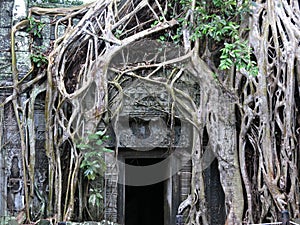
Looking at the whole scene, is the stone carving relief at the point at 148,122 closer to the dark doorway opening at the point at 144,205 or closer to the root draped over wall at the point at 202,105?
the root draped over wall at the point at 202,105

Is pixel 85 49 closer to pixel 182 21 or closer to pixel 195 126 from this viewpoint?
pixel 182 21

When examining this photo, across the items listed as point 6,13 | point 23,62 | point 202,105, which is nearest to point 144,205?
point 202,105

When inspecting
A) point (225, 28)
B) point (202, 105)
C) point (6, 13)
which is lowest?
point (202, 105)

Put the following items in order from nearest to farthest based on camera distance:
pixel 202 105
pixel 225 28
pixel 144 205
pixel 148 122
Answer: pixel 225 28 → pixel 202 105 → pixel 148 122 → pixel 144 205

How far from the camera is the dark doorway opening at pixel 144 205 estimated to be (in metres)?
7.58

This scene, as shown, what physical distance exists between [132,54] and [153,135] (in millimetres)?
863

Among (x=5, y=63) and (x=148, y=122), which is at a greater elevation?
(x=5, y=63)

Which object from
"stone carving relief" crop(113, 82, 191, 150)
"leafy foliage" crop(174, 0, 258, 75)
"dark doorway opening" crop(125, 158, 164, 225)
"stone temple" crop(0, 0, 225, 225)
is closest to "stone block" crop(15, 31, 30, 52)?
"stone temple" crop(0, 0, 225, 225)

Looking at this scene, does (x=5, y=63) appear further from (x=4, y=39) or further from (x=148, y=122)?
(x=148, y=122)

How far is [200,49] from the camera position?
487 centimetres

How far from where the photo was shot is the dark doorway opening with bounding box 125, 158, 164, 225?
7.58 meters

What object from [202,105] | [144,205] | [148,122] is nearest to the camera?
[202,105]

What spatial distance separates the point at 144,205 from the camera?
25.9ft

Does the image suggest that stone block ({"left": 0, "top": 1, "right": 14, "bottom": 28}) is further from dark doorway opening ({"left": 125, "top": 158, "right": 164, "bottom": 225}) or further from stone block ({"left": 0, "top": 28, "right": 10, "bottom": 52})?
dark doorway opening ({"left": 125, "top": 158, "right": 164, "bottom": 225})
